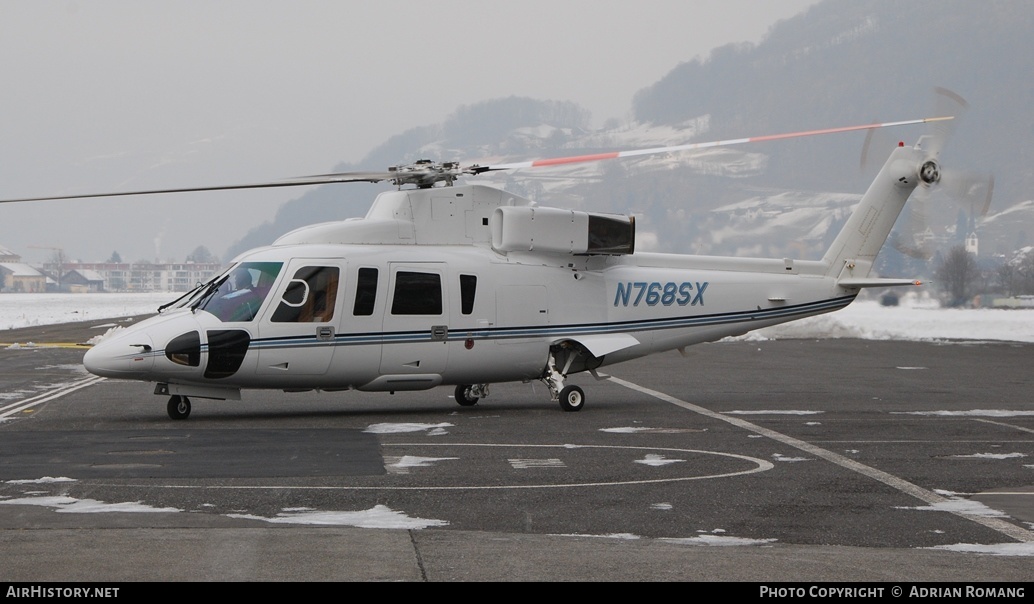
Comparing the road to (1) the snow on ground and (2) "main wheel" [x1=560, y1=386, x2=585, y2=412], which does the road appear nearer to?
(2) "main wheel" [x1=560, y1=386, x2=585, y2=412]

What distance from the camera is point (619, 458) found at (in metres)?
13.4

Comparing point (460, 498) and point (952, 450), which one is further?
point (952, 450)

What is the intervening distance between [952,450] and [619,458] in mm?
4145

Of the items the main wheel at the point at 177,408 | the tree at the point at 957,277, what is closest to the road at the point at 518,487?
the main wheel at the point at 177,408

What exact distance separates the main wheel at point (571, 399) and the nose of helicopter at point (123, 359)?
619 centimetres

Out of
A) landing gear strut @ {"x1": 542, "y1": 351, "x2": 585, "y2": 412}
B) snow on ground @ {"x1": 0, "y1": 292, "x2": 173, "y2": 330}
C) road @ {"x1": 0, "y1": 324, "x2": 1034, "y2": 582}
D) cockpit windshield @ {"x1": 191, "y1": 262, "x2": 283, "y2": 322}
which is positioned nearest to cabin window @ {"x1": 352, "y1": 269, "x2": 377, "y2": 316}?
cockpit windshield @ {"x1": 191, "y1": 262, "x2": 283, "y2": 322}

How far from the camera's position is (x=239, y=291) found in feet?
56.1

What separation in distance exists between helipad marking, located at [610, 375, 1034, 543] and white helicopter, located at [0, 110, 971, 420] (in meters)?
2.13

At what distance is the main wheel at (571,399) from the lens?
1845cm

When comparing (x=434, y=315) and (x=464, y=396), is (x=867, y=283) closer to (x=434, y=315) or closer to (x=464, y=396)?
(x=464, y=396)

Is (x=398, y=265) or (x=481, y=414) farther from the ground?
(x=398, y=265)

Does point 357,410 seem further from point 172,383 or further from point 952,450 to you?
point 952,450

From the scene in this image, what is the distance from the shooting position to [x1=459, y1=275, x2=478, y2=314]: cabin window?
18328 millimetres
